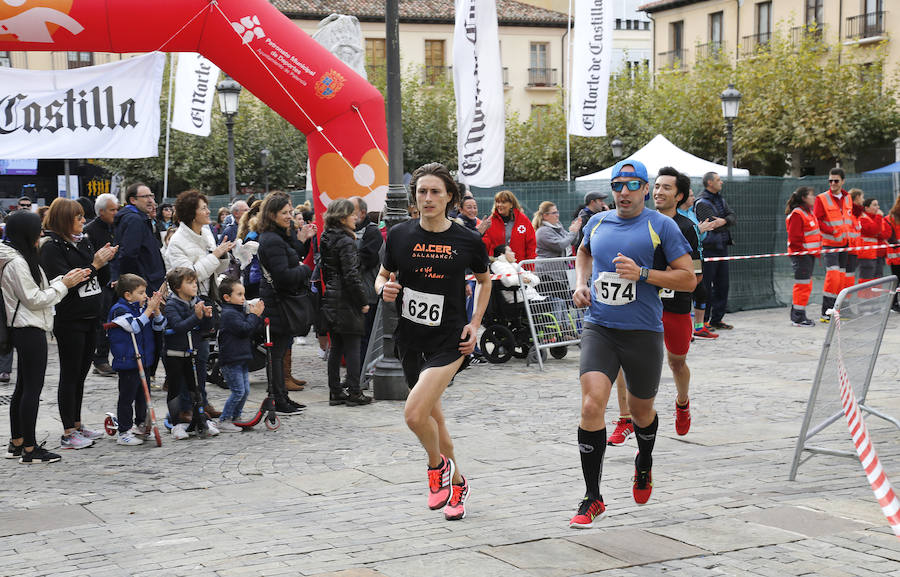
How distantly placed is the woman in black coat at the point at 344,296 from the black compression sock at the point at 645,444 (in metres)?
4.00

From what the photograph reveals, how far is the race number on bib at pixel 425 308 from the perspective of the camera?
5.92 m

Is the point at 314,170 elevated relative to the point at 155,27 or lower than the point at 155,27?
lower

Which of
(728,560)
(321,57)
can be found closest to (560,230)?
(321,57)

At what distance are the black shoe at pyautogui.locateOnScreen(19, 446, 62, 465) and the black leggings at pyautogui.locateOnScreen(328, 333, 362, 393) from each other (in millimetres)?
2672

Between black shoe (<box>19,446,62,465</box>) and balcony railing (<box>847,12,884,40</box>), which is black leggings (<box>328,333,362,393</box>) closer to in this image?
black shoe (<box>19,446,62,465</box>)

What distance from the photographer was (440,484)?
5926 millimetres

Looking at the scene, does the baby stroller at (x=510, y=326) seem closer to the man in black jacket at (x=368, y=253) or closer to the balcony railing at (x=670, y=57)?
the man in black jacket at (x=368, y=253)

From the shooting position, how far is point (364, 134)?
1148cm

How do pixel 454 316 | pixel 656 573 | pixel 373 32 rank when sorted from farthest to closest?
1. pixel 373 32
2. pixel 454 316
3. pixel 656 573

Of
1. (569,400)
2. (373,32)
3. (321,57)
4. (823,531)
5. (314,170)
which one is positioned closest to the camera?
(823,531)

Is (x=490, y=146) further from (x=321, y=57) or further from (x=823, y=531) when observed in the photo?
(x=823, y=531)

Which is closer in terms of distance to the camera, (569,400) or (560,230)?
(569,400)

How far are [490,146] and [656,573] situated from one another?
10945 mm

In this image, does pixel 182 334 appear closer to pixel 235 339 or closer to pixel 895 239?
pixel 235 339
